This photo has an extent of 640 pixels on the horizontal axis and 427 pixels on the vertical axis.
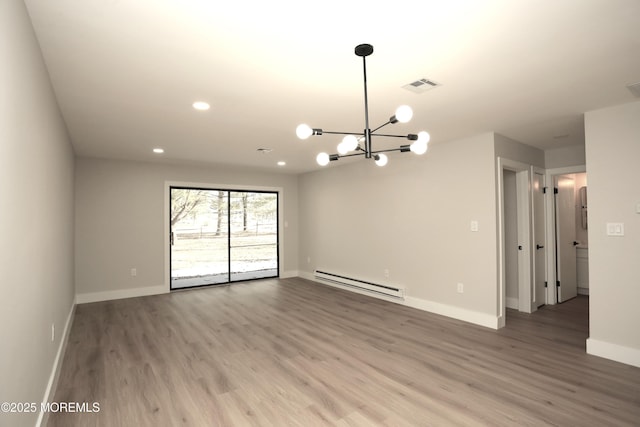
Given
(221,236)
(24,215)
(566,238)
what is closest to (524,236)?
(566,238)

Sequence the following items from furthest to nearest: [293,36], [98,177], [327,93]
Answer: [98,177] < [327,93] < [293,36]

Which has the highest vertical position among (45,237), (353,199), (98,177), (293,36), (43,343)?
(293,36)

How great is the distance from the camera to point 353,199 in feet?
20.8

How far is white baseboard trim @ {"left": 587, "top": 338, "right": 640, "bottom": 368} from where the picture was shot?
3076 millimetres

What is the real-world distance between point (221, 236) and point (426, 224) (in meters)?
4.42

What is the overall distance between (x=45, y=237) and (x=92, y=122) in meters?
1.72

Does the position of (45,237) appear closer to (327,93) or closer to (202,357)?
(202,357)

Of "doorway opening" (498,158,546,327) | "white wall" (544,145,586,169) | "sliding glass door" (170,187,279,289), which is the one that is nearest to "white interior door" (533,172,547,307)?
"doorway opening" (498,158,546,327)

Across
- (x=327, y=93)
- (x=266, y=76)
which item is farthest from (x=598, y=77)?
(x=266, y=76)

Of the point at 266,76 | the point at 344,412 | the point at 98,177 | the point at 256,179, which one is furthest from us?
the point at 256,179

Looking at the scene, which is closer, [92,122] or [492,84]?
[492,84]

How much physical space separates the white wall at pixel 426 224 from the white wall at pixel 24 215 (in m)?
4.47

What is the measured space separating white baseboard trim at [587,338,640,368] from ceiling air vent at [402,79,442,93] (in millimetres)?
3108

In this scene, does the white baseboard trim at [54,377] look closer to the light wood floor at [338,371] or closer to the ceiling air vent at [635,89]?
the light wood floor at [338,371]
